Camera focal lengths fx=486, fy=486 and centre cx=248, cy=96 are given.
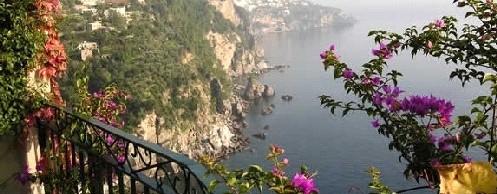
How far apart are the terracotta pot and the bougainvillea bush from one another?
240cm

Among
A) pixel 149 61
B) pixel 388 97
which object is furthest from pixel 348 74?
pixel 149 61

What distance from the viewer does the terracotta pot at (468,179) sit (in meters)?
0.85

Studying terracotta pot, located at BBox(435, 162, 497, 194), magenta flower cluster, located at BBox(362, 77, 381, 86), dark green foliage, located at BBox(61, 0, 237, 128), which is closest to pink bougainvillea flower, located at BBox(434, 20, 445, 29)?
magenta flower cluster, located at BBox(362, 77, 381, 86)

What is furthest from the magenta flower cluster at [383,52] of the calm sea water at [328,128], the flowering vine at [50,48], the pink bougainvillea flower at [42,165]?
the calm sea water at [328,128]

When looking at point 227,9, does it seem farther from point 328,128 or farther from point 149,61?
point 328,128

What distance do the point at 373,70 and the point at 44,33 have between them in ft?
12.0

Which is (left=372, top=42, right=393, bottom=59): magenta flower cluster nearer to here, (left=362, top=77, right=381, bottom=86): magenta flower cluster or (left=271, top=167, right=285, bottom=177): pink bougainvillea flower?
(left=362, top=77, right=381, bottom=86): magenta flower cluster

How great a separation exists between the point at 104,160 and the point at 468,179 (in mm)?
3607

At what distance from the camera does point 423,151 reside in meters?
3.67

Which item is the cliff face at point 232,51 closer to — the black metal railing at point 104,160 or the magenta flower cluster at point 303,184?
the black metal railing at point 104,160

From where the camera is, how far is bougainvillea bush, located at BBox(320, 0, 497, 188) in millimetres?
3436

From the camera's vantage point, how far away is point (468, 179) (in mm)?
857

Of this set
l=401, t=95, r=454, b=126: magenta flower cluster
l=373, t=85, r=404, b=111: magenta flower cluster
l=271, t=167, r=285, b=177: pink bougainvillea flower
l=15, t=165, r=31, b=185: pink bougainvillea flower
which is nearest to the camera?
l=271, t=167, r=285, b=177: pink bougainvillea flower

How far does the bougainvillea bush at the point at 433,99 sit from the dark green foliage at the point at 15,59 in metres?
3.27
